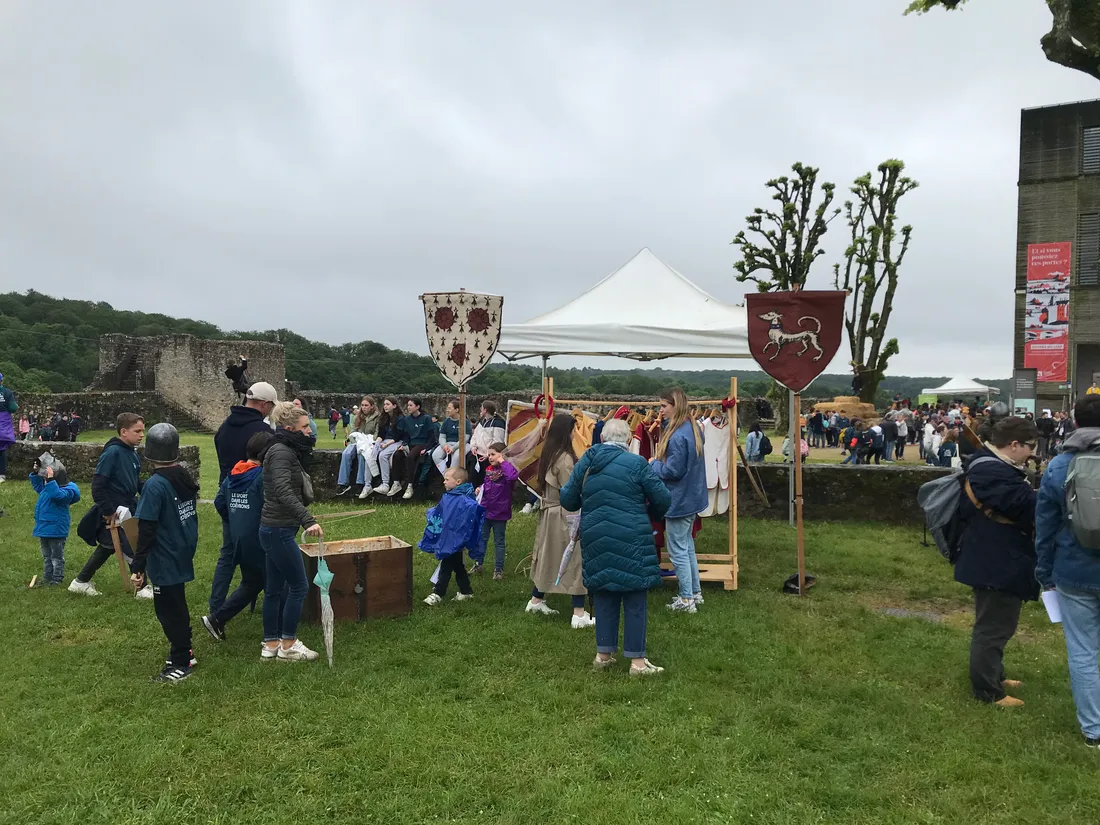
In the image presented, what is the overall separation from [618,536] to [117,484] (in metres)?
3.93

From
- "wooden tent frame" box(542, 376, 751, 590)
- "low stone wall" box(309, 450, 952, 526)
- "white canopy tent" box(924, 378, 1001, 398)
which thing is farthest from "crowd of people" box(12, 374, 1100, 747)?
"white canopy tent" box(924, 378, 1001, 398)

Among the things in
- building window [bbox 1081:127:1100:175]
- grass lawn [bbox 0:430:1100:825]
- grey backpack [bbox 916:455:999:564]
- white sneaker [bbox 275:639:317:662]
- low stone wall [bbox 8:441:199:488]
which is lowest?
grass lawn [bbox 0:430:1100:825]

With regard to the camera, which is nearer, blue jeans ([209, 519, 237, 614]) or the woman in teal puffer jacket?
the woman in teal puffer jacket

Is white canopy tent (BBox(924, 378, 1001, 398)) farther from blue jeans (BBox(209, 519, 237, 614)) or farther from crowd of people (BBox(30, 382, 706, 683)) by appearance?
blue jeans (BBox(209, 519, 237, 614))

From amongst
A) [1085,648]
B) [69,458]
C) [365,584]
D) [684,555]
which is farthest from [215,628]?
[69,458]

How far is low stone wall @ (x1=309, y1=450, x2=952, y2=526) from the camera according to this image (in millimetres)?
9516

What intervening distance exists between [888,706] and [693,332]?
13.9ft

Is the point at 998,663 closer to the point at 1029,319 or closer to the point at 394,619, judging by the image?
the point at 394,619

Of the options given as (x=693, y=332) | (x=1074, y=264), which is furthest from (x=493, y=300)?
(x=1074, y=264)

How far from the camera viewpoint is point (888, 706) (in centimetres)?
409

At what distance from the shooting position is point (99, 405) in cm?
2523

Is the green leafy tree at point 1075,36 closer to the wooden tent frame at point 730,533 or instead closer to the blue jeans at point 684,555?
the wooden tent frame at point 730,533

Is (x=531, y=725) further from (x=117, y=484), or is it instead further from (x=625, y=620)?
(x=117, y=484)

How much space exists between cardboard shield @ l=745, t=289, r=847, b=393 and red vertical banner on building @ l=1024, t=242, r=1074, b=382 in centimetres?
2829
